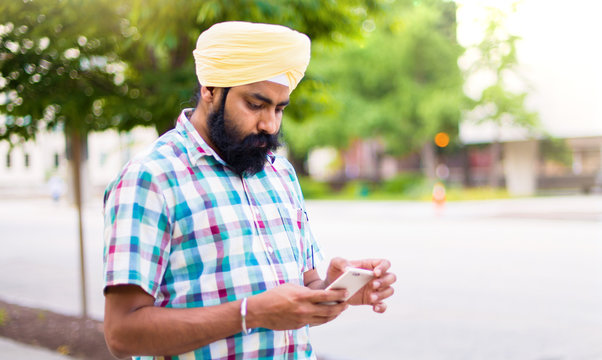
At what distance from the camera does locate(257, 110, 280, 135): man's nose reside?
1.68 m

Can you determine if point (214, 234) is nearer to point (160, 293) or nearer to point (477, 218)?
point (160, 293)

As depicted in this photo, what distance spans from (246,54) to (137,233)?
536 millimetres

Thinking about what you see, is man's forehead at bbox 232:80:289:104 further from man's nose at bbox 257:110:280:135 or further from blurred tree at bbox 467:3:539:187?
blurred tree at bbox 467:3:539:187

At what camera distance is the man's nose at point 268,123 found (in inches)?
66.0

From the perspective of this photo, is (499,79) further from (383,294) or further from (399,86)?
(383,294)

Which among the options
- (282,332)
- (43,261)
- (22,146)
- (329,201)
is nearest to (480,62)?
(329,201)

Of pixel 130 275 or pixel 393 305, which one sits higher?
pixel 130 275

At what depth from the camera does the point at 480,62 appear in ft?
91.3

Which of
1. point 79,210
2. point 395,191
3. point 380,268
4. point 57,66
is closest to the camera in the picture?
point 380,268

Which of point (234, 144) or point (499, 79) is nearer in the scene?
point (234, 144)

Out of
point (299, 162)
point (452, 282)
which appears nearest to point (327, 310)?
point (452, 282)

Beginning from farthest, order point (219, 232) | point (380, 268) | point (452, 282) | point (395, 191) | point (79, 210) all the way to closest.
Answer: point (395, 191) < point (452, 282) < point (79, 210) < point (380, 268) < point (219, 232)

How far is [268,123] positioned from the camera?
5.53 ft

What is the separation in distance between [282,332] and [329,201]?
1067 inches
